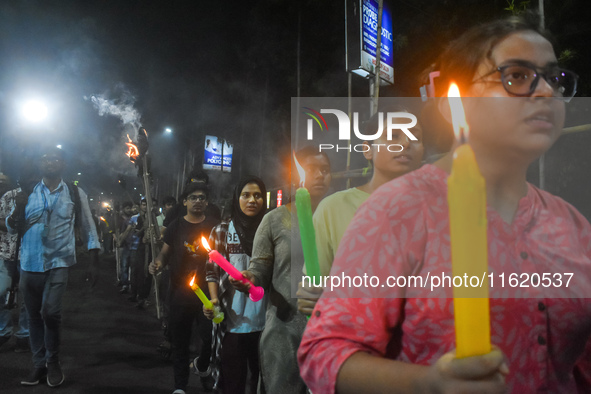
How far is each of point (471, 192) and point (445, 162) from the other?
658 millimetres

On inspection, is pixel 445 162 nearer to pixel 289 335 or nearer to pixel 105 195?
pixel 289 335

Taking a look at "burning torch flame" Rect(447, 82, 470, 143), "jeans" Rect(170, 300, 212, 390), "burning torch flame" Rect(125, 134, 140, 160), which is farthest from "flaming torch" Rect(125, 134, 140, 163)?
"burning torch flame" Rect(447, 82, 470, 143)

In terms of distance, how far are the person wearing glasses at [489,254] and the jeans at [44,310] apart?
496 cm

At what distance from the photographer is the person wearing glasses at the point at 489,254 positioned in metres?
0.90

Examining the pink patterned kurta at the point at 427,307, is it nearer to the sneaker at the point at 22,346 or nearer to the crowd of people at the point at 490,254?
the crowd of people at the point at 490,254

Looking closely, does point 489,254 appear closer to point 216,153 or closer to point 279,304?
point 279,304

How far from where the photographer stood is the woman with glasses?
3.74 metres

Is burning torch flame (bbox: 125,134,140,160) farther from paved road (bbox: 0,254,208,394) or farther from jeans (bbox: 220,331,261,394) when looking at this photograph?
jeans (bbox: 220,331,261,394)

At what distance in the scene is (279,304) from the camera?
126 inches

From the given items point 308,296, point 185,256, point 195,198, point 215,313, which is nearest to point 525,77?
point 308,296

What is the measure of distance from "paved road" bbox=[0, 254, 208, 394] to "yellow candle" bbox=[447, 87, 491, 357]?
17.1ft

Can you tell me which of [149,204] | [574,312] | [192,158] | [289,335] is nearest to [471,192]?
[574,312]

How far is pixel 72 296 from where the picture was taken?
34.4ft

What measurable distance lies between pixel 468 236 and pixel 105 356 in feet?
22.0
